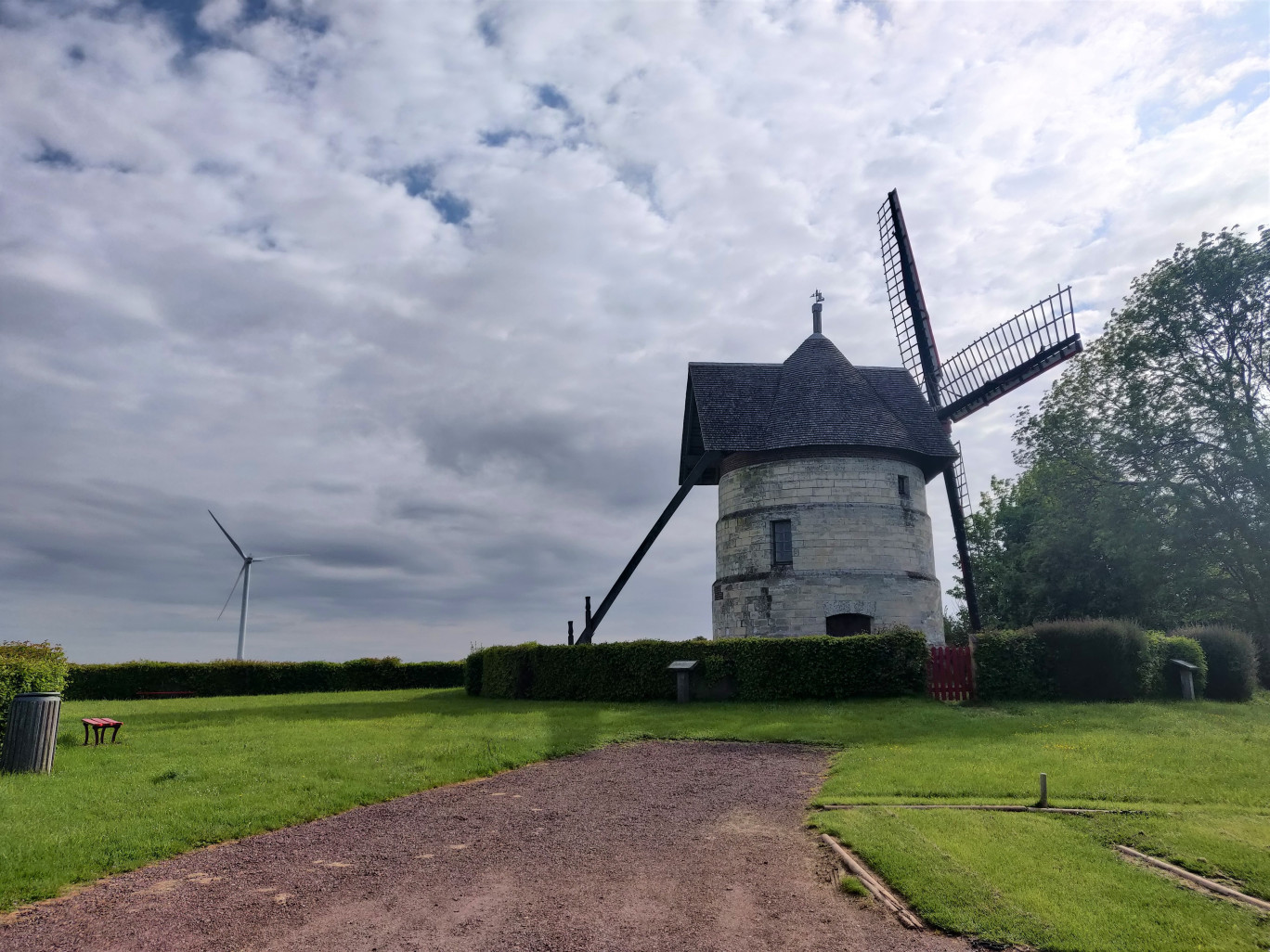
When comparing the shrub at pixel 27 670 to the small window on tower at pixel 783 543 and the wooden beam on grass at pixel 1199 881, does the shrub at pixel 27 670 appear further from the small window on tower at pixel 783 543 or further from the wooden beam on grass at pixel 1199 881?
the small window on tower at pixel 783 543

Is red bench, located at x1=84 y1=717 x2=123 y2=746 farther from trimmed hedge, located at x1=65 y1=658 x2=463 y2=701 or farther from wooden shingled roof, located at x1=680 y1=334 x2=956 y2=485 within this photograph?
trimmed hedge, located at x1=65 y1=658 x2=463 y2=701

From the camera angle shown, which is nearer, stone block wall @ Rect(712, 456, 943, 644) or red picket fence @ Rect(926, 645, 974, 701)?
red picket fence @ Rect(926, 645, 974, 701)

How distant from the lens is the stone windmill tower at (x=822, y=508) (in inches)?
1062

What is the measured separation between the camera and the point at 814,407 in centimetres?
2916

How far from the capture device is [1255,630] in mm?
33219

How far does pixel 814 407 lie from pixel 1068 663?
11.4 metres

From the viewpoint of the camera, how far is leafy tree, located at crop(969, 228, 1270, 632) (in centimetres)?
3088

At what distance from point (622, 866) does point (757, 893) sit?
152cm

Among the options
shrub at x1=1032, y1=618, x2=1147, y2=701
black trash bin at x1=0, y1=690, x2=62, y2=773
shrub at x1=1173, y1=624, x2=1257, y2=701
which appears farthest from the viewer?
shrub at x1=1173, y1=624, x2=1257, y2=701

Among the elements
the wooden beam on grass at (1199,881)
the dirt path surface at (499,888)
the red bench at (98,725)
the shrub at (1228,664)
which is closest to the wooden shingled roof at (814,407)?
the shrub at (1228,664)

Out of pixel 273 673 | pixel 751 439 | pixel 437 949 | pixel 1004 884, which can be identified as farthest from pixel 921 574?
pixel 273 673

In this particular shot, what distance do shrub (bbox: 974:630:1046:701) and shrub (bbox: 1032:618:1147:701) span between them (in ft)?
1.06

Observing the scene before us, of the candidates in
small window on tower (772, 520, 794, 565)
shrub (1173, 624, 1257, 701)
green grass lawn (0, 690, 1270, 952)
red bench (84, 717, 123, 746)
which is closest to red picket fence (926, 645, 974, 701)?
green grass lawn (0, 690, 1270, 952)

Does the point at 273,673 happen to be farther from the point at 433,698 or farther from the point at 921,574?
the point at 921,574
